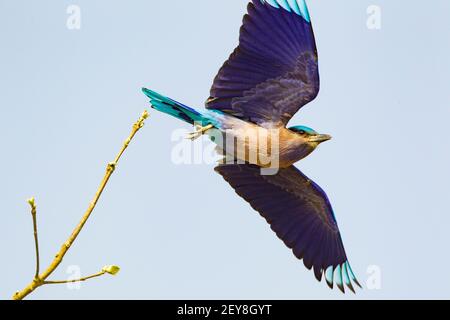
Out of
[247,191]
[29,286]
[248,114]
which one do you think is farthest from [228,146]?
[29,286]

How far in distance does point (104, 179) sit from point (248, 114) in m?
4.30

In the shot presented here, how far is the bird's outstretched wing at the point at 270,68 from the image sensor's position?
6617 mm

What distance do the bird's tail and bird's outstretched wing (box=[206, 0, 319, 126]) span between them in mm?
282

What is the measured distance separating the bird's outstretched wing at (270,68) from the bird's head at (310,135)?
158mm

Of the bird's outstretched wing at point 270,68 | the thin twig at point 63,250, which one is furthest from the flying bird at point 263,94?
the thin twig at point 63,250

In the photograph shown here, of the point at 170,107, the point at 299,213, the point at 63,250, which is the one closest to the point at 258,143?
the point at 170,107

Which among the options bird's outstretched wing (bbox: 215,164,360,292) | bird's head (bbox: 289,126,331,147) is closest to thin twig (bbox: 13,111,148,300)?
bird's head (bbox: 289,126,331,147)

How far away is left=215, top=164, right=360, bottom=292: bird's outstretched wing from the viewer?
7.47 meters

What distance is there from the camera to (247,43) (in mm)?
6625

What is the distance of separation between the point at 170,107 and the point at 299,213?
2.17 metres

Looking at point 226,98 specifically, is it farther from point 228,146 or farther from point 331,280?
point 331,280

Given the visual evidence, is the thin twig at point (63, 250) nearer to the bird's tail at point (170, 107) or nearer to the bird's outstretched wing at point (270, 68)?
the bird's tail at point (170, 107)

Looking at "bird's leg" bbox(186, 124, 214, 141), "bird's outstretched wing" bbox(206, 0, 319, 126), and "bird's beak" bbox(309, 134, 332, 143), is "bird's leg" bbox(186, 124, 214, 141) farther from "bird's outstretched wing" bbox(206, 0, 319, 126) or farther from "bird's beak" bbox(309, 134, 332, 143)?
"bird's beak" bbox(309, 134, 332, 143)

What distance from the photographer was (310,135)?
276 inches
